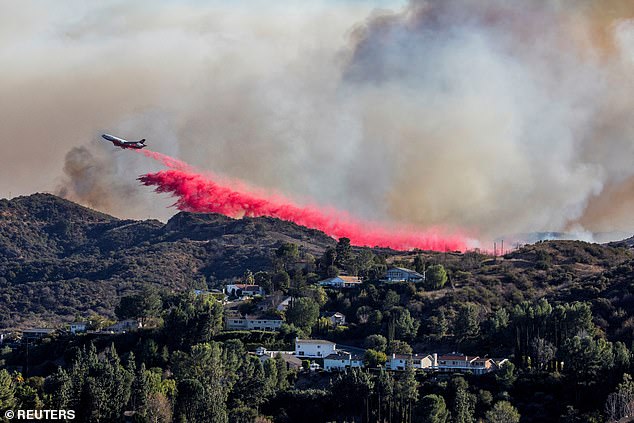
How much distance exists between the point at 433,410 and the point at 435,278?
52475 mm

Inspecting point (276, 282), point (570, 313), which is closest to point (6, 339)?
point (276, 282)

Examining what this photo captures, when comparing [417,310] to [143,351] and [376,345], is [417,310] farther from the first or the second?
[143,351]

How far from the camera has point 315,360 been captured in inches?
5167

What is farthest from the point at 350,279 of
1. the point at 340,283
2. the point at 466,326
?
the point at 466,326

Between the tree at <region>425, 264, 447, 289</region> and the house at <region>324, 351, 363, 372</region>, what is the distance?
31.7 metres

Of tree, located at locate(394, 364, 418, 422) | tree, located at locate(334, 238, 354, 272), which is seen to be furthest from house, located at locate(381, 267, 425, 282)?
tree, located at locate(394, 364, 418, 422)

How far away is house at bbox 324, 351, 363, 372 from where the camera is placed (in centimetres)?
12679

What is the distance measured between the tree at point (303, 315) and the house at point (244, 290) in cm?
2260

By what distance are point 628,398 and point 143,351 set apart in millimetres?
54355

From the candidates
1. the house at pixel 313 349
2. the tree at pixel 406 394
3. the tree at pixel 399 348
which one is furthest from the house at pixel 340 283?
the tree at pixel 406 394

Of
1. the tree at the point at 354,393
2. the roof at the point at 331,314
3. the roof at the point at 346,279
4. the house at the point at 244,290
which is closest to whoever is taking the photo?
the tree at the point at 354,393

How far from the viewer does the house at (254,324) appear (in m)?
145

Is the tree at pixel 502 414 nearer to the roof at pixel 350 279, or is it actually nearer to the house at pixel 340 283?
the house at pixel 340 283

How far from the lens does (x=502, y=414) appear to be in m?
107
